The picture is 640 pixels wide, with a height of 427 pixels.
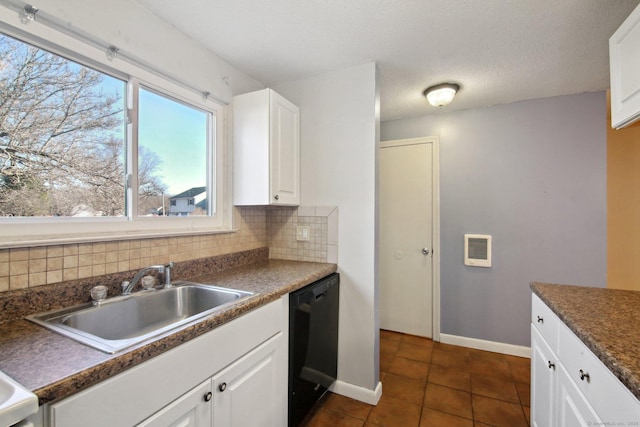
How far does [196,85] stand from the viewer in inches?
68.2

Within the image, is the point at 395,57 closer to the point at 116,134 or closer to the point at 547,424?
the point at 116,134

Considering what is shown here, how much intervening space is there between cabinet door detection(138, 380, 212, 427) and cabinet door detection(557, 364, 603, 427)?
1245 millimetres

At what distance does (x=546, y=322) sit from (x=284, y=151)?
1.78m

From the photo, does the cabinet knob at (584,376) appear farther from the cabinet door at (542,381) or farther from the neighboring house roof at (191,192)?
the neighboring house roof at (191,192)

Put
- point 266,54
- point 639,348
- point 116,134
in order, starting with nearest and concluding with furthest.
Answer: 1. point 639,348
2. point 116,134
3. point 266,54

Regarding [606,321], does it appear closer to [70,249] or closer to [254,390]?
[254,390]

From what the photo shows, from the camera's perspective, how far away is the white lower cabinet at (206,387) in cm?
72

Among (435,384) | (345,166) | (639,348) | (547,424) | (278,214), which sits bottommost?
(435,384)

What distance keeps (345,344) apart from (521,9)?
222 cm

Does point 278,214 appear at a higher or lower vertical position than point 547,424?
higher

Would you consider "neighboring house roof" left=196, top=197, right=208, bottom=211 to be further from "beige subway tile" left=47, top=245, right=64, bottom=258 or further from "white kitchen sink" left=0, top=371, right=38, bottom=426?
"white kitchen sink" left=0, top=371, right=38, bottom=426

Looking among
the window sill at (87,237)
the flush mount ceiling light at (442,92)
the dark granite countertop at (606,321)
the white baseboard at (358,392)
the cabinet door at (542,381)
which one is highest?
the flush mount ceiling light at (442,92)

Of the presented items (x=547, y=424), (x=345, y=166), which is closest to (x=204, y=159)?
(x=345, y=166)

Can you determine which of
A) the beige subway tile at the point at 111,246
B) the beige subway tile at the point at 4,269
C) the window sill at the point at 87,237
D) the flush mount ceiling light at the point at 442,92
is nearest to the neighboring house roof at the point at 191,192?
the window sill at the point at 87,237
